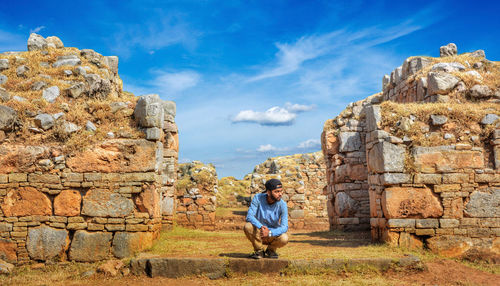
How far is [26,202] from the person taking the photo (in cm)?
688

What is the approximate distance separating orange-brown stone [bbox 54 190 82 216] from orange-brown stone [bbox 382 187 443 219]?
618 centimetres

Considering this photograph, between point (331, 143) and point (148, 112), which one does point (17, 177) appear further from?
point (331, 143)

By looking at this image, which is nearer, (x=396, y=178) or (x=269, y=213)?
(x=269, y=213)

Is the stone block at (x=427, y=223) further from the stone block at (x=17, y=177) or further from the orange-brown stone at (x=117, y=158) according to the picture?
the stone block at (x=17, y=177)

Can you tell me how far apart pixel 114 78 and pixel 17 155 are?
6.10 metres

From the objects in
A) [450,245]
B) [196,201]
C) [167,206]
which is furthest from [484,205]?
[196,201]

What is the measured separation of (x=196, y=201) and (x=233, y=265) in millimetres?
8309

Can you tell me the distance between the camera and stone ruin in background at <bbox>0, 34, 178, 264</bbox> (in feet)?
22.4

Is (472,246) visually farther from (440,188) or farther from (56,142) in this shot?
(56,142)

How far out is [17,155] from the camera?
22.8ft

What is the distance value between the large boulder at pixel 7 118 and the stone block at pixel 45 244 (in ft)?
6.74

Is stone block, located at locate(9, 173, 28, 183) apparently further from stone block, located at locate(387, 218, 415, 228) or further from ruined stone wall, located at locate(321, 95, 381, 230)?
ruined stone wall, located at locate(321, 95, 381, 230)

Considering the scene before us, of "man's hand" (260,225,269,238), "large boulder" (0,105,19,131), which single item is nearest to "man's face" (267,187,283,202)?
"man's hand" (260,225,269,238)

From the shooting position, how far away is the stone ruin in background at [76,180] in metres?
6.83
